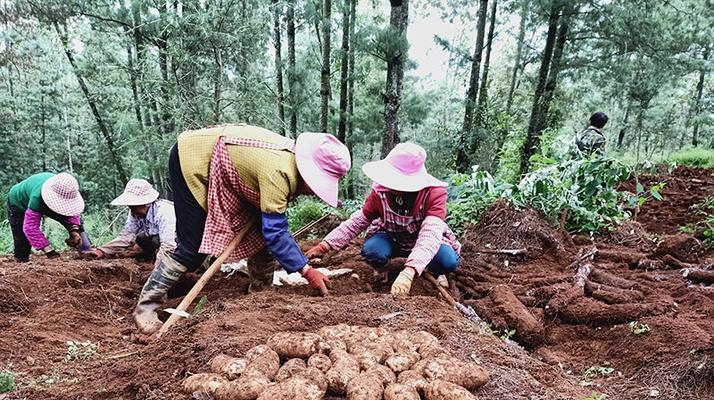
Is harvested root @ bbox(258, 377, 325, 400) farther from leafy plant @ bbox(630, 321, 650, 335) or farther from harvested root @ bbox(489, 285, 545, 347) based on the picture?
leafy plant @ bbox(630, 321, 650, 335)

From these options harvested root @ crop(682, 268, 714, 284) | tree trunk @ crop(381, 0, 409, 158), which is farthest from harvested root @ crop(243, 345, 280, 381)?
tree trunk @ crop(381, 0, 409, 158)

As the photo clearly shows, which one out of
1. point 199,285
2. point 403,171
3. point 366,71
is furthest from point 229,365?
point 366,71

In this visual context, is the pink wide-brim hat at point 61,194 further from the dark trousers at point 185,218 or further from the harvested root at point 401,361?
the harvested root at point 401,361

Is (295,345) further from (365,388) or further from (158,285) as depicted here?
(158,285)

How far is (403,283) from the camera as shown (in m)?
2.62

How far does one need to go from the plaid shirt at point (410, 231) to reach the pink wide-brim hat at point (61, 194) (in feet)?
8.43

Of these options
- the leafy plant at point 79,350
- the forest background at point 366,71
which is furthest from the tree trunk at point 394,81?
the leafy plant at point 79,350

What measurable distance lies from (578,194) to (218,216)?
146 inches

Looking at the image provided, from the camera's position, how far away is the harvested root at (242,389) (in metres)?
1.44

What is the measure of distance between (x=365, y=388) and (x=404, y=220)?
1.69m

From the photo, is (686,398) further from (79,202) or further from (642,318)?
(79,202)

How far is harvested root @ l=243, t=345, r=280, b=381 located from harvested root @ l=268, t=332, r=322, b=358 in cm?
4

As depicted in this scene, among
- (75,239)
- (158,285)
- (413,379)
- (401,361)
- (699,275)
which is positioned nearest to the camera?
(413,379)

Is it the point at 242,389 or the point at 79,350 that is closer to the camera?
the point at 242,389
